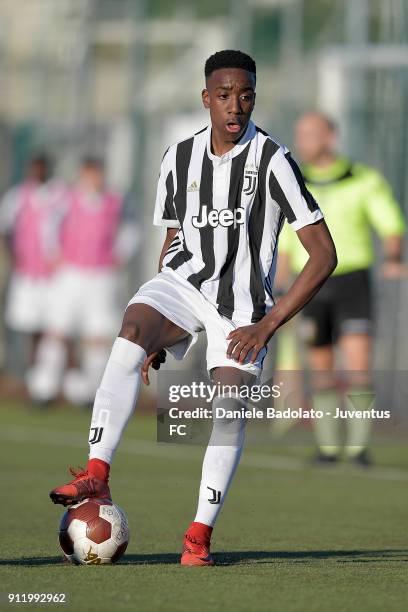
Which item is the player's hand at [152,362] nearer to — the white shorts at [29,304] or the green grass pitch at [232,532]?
the green grass pitch at [232,532]

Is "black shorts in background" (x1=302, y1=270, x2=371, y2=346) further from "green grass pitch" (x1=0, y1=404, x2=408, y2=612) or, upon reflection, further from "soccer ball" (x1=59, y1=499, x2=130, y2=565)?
"soccer ball" (x1=59, y1=499, x2=130, y2=565)

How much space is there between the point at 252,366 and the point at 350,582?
996 mm

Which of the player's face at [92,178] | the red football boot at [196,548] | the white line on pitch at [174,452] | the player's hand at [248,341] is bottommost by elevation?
the red football boot at [196,548]

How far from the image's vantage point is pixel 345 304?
1212cm

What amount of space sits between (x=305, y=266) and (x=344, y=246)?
552cm

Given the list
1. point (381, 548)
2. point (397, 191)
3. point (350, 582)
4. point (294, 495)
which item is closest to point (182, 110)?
point (397, 191)

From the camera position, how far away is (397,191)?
16.4 meters

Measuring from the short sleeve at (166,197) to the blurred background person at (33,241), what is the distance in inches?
426

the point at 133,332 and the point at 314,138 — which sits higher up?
the point at 314,138

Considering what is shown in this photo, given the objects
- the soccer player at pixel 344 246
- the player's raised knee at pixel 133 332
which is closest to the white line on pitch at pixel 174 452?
the soccer player at pixel 344 246

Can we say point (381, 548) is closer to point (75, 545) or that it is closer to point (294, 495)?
point (75, 545)

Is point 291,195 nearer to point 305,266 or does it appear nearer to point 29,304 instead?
point 305,266

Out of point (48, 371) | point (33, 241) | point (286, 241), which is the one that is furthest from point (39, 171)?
point (286, 241)

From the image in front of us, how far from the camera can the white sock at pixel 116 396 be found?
650 centimetres
